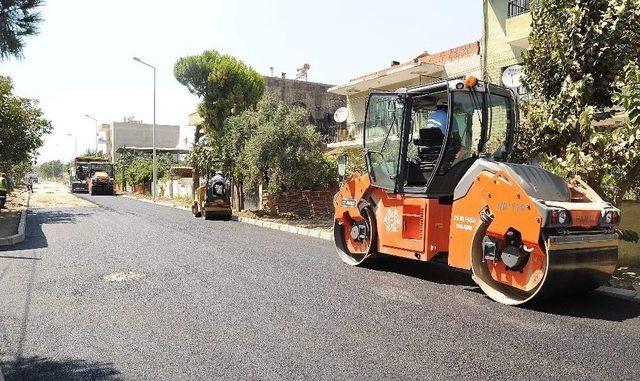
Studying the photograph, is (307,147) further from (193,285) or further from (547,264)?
(547,264)

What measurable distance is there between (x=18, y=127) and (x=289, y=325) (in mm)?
20610

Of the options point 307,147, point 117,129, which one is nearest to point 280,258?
point 307,147

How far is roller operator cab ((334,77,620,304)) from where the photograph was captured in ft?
18.2

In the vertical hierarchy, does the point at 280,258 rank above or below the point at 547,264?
below

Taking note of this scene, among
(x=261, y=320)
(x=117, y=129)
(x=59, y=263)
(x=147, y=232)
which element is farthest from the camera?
(x=117, y=129)

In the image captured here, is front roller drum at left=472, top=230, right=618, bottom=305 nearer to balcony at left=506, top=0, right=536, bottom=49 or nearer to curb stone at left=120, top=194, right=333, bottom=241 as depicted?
curb stone at left=120, top=194, right=333, bottom=241

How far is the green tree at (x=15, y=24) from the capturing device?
20.1 feet

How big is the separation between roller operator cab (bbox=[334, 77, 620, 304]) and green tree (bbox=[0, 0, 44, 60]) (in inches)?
193

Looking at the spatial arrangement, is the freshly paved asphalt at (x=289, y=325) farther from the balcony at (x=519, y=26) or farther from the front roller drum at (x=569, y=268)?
the balcony at (x=519, y=26)

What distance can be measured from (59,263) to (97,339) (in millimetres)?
4725

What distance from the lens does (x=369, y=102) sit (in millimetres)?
7965

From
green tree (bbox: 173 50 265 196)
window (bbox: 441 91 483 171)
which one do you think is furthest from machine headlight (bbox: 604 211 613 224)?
green tree (bbox: 173 50 265 196)

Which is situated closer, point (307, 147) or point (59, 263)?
point (59, 263)

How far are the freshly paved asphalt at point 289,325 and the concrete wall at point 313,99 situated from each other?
31.1 metres
